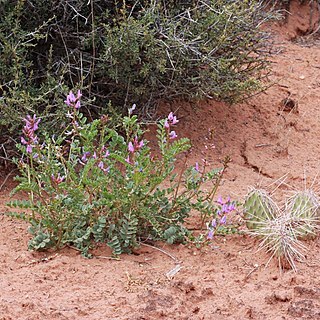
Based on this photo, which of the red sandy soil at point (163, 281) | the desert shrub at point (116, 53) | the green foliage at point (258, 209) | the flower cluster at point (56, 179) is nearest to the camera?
the red sandy soil at point (163, 281)

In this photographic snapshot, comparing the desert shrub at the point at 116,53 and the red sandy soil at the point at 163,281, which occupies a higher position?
the desert shrub at the point at 116,53

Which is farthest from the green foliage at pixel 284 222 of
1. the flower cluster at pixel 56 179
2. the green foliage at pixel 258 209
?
the flower cluster at pixel 56 179

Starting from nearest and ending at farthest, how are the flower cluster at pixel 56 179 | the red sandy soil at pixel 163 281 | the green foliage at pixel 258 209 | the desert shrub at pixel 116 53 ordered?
the red sandy soil at pixel 163 281 → the flower cluster at pixel 56 179 → the green foliage at pixel 258 209 → the desert shrub at pixel 116 53

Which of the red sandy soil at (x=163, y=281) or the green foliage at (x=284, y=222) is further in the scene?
the green foliage at (x=284, y=222)

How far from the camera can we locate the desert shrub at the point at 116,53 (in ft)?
15.1

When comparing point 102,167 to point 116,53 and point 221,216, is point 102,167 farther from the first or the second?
point 116,53

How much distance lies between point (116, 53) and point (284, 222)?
160 centimetres

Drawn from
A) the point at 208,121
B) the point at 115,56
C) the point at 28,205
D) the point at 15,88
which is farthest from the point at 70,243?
the point at 208,121

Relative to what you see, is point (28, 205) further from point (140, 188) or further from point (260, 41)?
point (260, 41)

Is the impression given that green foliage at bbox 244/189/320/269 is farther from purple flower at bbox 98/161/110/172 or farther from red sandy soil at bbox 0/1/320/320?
purple flower at bbox 98/161/110/172

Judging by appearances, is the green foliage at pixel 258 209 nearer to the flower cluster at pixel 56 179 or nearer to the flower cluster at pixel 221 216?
the flower cluster at pixel 221 216

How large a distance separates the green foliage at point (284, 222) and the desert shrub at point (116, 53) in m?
1.16

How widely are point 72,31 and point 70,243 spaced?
169 cm

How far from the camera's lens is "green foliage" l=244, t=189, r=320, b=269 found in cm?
384
